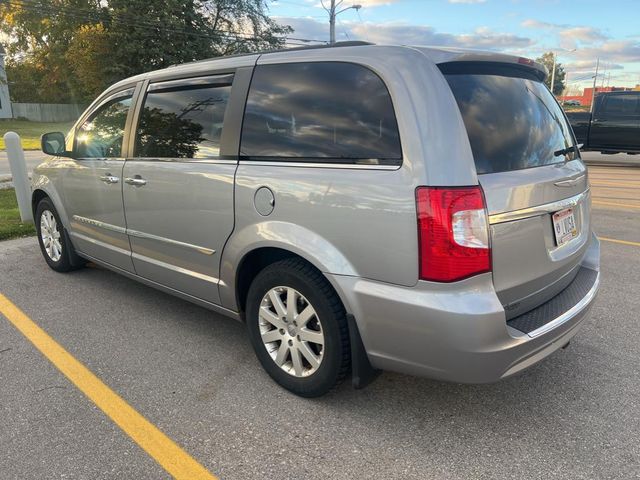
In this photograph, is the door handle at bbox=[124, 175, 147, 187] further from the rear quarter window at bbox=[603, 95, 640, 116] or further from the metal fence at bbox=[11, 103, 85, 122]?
the metal fence at bbox=[11, 103, 85, 122]

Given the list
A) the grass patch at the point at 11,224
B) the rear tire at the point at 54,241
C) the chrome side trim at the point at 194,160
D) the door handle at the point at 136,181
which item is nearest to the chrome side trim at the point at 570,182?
the chrome side trim at the point at 194,160

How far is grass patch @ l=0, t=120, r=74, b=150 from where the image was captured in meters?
26.4

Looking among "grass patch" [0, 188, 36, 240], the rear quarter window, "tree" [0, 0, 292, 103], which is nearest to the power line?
"tree" [0, 0, 292, 103]

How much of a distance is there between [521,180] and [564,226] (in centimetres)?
47

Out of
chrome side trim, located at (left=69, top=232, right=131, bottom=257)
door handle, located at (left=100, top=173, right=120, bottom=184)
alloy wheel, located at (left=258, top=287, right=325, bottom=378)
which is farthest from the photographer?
chrome side trim, located at (left=69, top=232, right=131, bottom=257)

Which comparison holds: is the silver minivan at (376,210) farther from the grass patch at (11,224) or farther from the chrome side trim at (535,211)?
the grass patch at (11,224)

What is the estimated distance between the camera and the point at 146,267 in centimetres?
376

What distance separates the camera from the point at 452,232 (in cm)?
220

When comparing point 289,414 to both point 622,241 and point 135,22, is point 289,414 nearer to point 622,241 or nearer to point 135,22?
point 622,241

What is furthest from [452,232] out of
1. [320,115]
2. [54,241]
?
[54,241]

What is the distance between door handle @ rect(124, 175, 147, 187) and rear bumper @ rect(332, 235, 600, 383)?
1.77m

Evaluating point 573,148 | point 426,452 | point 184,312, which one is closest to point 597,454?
point 426,452

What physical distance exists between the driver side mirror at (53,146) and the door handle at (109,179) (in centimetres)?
74

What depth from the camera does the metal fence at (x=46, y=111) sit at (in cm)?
4859
